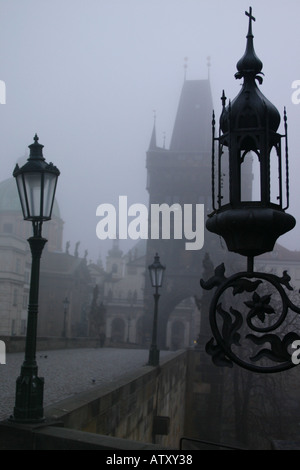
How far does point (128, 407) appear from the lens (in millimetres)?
10055

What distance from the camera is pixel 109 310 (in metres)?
83.5

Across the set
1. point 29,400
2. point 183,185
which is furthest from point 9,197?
point 29,400

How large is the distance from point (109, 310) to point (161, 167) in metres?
29.3

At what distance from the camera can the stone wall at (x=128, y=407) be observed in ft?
23.0

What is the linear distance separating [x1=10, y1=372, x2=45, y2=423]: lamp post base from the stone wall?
0.29 metres

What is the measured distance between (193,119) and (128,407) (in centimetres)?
5825

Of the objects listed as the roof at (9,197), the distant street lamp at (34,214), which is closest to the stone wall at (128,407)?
the distant street lamp at (34,214)

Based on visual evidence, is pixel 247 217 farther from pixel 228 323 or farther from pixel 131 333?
pixel 131 333

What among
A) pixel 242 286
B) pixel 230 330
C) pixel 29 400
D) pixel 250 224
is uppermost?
pixel 250 224

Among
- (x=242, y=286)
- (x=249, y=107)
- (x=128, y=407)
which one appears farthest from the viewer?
(x=128, y=407)

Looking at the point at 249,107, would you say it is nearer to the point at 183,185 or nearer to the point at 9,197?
the point at 183,185

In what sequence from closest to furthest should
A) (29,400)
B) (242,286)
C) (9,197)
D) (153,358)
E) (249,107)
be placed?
(242,286)
(249,107)
(29,400)
(153,358)
(9,197)

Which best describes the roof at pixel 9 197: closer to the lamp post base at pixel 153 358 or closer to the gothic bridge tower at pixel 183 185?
the gothic bridge tower at pixel 183 185

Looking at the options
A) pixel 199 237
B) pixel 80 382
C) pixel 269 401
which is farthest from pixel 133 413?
pixel 199 237
